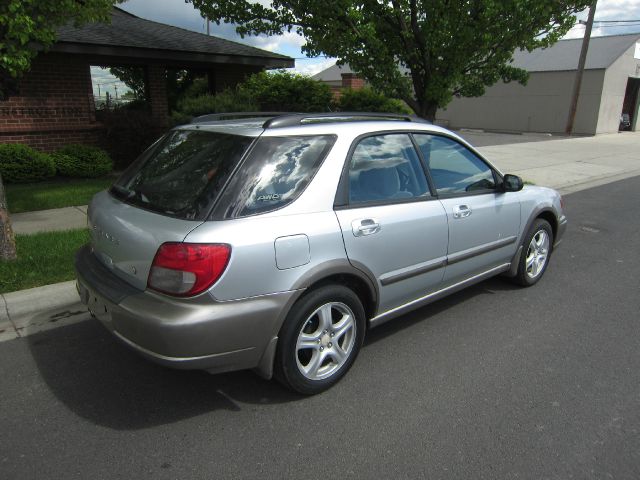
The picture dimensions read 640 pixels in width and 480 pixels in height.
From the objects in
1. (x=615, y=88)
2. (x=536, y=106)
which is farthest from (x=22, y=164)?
(x=615, y=88)

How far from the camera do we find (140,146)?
401 inches

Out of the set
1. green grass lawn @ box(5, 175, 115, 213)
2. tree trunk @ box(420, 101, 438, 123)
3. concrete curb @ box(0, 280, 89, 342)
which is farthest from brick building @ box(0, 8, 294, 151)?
concrete curb @ box(0, 280, 89, 342)

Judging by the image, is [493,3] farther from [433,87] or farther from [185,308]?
[185,308]

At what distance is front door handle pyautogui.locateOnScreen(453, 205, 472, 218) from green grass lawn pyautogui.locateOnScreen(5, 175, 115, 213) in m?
5.79

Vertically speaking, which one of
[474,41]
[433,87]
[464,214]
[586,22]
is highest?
[586,22]

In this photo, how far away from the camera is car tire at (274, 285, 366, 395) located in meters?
2.78

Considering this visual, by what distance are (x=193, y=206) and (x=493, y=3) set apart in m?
5.86

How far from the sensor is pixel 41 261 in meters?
4.85

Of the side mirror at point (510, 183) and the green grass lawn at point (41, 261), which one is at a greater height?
the side mirror at point (510, 183)

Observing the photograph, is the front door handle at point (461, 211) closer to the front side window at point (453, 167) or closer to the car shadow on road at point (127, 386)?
the front side window at point (453, 167)

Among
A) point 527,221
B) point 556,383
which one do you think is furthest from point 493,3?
point 556,383

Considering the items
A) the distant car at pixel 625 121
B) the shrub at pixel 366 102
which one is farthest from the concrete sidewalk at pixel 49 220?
the distant car at pixel 625 121

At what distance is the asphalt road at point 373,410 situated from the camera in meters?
2.44

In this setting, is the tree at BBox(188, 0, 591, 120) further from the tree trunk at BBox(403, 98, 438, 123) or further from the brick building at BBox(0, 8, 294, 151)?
the brick building at BBox(0, 8, 294, 151)
